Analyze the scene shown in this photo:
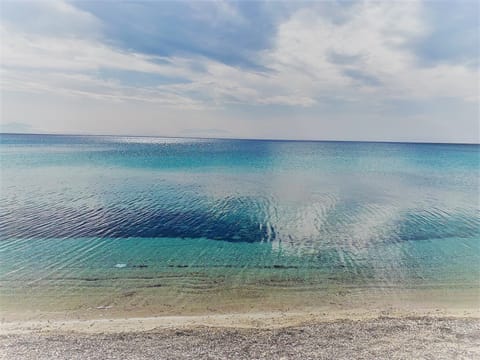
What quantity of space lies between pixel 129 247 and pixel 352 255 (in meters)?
13.8

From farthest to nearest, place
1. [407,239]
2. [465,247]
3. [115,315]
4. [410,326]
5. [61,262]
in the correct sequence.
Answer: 1. [407,239]
2. [465,247]
3. [61,262]
4. [115,315]
5. [410,326]

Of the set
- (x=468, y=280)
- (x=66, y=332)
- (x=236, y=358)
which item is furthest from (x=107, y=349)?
(x=468, y=280)

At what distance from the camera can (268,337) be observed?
964 cm

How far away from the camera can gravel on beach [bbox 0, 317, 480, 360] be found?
8578 mm

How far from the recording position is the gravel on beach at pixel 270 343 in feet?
28.1

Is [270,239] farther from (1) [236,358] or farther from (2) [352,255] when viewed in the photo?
(1) [236,358]

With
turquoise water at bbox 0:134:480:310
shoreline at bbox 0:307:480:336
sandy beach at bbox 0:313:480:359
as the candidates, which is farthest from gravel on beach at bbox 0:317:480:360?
turquoise water at bbox 0:134:480:310

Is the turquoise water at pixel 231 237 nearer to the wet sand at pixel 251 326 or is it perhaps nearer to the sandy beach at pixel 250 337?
the wet sand at pixel 251 326

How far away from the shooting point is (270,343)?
365 inches

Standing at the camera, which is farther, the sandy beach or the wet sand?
the wet sand

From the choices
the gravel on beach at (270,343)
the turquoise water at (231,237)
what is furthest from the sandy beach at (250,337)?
the turquoise water at (231,237)

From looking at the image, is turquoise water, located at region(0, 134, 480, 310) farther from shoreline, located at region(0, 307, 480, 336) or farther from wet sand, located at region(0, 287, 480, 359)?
shoreline, located at region(0, 307, 480, 336)

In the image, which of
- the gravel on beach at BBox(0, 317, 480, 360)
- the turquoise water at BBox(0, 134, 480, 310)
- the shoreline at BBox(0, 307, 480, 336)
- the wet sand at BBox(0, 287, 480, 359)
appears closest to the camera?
the gravel on beach at BBox(0, 317, 480, 360)

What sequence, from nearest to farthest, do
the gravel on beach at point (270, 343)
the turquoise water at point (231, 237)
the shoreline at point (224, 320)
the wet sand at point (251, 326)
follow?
the gravel on beach at point (270, 343), the wet sand at point (251, 326), the shoreline at point (224, 320), the turquoise water at point (231, 237)
